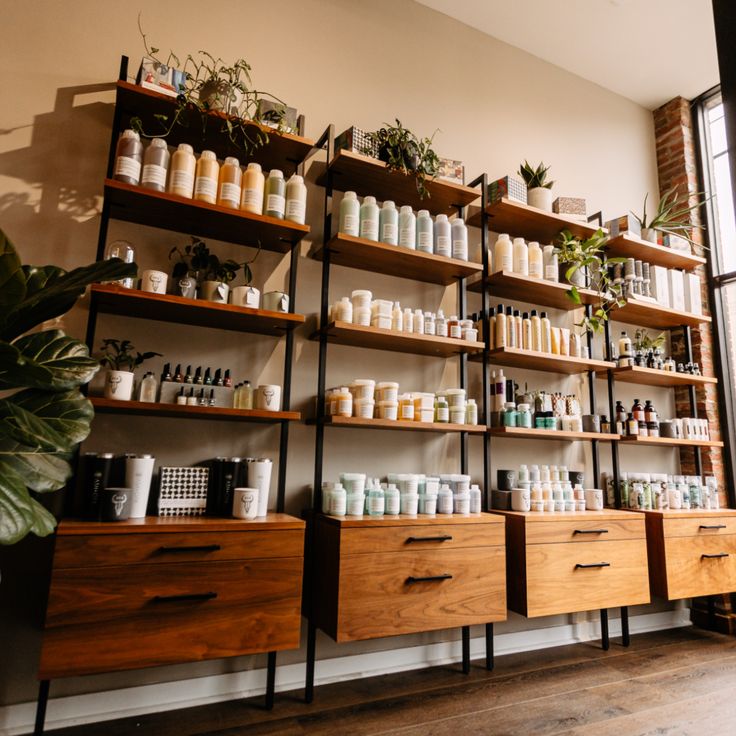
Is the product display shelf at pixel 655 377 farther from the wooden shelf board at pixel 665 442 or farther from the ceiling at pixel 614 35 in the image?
the ceiling at pixel 614 35

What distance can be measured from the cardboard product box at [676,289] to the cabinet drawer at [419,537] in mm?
2241

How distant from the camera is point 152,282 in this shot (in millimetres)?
2133

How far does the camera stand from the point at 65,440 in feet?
4.71

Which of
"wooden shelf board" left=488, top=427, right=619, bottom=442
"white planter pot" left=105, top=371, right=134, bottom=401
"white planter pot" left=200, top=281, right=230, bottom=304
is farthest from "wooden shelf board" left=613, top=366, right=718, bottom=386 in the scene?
"white planter pot" left=105, top=371, right=134, bottom=401

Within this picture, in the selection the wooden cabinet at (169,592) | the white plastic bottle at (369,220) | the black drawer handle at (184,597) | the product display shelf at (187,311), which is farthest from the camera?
the white plastic bottle at (369,220)

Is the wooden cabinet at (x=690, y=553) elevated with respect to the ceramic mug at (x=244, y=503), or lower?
lower

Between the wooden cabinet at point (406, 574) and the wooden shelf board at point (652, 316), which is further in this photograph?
the wooden shelf board at point (652, 316)

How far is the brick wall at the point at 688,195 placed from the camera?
12.2ft

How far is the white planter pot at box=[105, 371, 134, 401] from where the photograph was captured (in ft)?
6.67

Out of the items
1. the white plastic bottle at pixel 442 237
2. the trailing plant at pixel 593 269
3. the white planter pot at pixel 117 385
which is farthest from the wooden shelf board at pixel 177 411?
the trailing plant at pixel 593 269

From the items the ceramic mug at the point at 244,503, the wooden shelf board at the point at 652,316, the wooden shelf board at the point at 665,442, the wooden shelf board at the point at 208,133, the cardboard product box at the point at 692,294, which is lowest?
the ceramic mug at the point at 244,503

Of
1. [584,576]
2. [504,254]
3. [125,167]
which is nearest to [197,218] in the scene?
[125,167]

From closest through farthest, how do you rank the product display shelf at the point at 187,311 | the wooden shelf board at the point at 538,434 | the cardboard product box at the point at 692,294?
the product display shelf at the point at 187,311 < the wooden shelf board at the point at 538,434 < the cardboard product box at the point at 692,294

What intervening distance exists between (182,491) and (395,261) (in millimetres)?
1532
